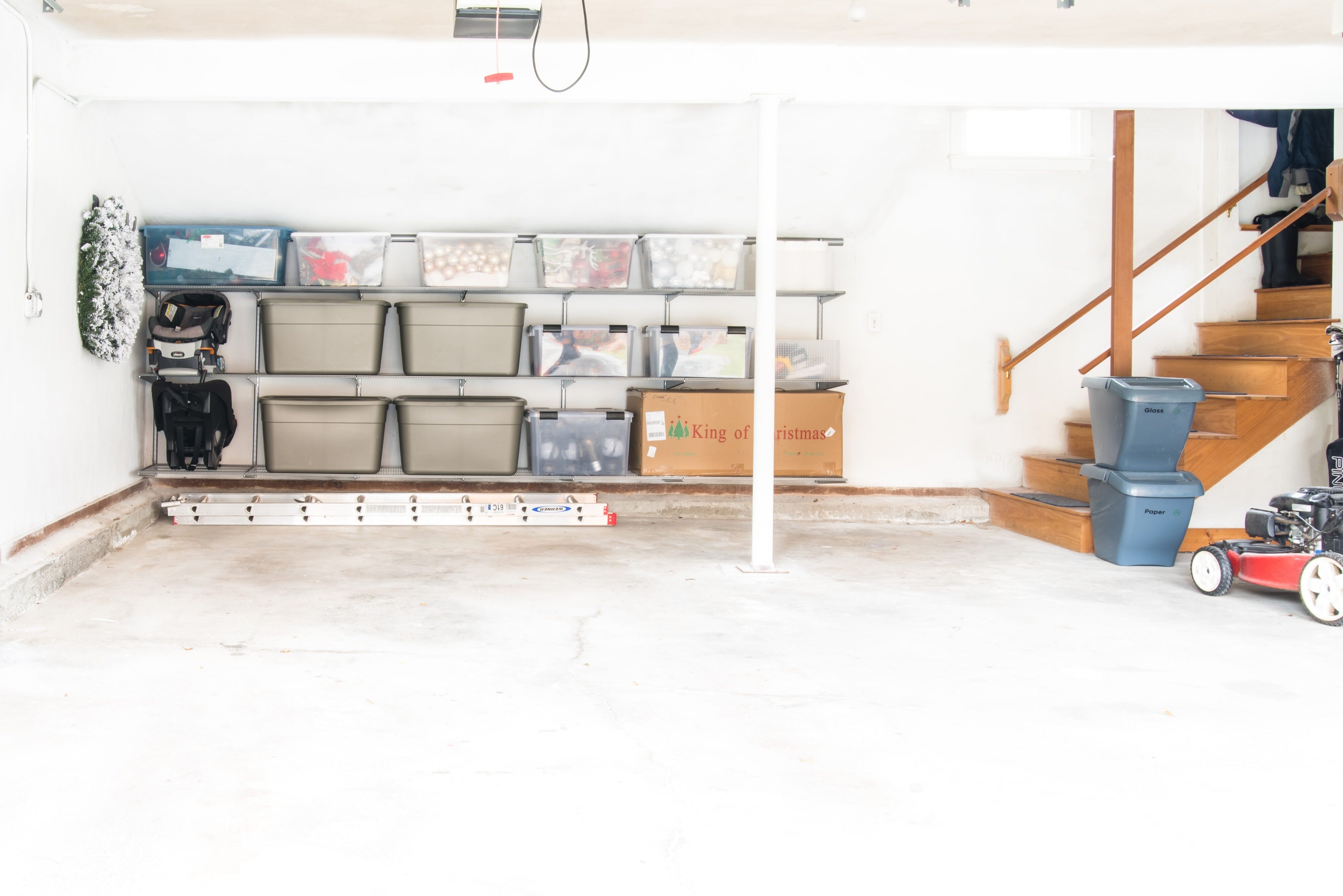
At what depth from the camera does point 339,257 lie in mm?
5586

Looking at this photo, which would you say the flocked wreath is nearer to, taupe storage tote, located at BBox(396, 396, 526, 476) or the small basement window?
taupe storage tote, located at BBox(396, 396, 526, 476)

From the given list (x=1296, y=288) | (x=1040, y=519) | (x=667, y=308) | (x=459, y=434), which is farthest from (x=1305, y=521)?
(x=459, y=434)

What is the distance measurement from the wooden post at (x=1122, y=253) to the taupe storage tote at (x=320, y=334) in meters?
3.82

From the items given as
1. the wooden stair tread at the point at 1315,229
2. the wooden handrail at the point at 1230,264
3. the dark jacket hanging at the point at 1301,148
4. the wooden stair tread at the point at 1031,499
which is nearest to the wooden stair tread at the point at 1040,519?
the wooden stair tread at the point at 1031,499

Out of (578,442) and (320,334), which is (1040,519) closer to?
(578,442)

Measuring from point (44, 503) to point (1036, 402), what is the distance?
5.31 metres

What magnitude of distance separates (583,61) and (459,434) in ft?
7.24

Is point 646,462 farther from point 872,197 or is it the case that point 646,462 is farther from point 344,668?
point 344,668

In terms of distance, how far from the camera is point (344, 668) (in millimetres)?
2988

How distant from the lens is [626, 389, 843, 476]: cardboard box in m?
5.76

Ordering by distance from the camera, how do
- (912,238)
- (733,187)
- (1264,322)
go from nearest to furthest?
(1264,322)
(733,187)
(912,238)

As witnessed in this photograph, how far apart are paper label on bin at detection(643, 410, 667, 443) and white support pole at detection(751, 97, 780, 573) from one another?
4.56ft

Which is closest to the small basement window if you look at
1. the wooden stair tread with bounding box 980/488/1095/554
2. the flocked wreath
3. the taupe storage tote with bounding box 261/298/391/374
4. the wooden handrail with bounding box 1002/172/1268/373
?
the wooden handrail with bounding box 1002/172/1268/373

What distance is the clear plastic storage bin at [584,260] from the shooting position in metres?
5.62
